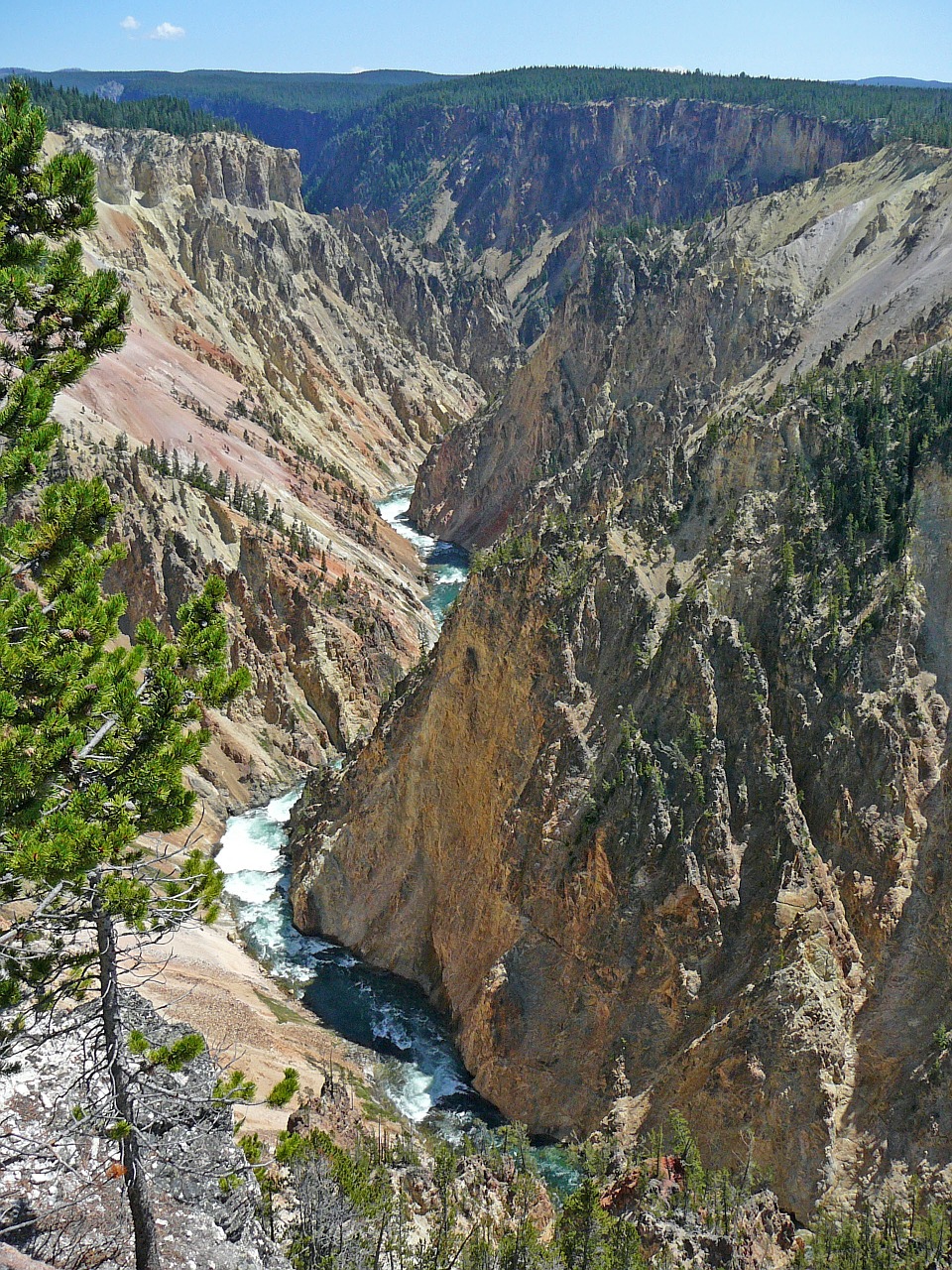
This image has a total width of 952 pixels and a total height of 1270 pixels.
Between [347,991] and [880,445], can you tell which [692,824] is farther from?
[347,991]

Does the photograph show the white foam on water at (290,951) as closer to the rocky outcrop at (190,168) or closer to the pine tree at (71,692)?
the pine tree at (71,692)

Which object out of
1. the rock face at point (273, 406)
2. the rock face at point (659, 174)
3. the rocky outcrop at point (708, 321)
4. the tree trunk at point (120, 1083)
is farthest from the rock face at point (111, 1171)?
the rock face at point (659, 174)

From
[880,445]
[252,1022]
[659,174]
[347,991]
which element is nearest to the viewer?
[252,1022]

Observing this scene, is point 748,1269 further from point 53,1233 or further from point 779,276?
point 779,276

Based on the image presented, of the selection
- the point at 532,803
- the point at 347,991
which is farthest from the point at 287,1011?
the point at 532,803

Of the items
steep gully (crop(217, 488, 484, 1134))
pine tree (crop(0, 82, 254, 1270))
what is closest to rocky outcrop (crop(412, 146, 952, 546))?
steep gully (crop(217, 488, 484, 1134))

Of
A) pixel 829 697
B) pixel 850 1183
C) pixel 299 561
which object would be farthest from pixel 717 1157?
pixel 299 561
